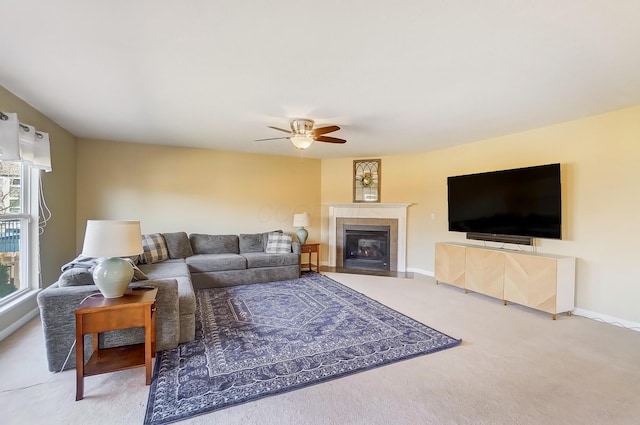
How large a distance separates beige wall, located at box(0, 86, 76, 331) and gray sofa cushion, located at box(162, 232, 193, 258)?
4.29 ft

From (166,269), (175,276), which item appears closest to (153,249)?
(166,269)

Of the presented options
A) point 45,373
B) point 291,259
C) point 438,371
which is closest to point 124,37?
point 45,373

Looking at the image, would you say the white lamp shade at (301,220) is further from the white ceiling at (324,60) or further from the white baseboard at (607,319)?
the white baseboard at (607,319)

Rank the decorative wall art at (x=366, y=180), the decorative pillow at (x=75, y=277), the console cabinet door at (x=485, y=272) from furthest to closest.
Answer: the decorative wall art at (x=366, y=180)
the console cabinet door at (x=485, y=272)
the decorative pillow at (x=75, y=277)

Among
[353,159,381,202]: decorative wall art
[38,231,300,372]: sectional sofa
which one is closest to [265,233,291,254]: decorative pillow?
[38,231,300,372]: sectional sofa

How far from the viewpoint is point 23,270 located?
3398 millimetres

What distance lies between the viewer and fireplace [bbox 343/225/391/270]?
615 centimetres

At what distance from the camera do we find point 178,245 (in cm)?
492

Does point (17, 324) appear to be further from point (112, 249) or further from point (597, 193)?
point (597, 193)

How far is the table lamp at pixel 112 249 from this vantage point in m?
2.10

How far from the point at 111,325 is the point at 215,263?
2.65 metres

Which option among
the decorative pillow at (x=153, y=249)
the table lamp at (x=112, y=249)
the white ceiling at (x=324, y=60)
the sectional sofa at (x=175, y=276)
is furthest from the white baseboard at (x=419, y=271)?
the table lamp at (x=112, y=249)

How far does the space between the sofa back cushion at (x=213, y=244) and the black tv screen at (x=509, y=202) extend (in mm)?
3819

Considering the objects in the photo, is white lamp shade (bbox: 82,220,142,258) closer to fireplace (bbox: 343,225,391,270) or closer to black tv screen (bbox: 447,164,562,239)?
black tv screen (bbox: 447,164,562,239)
